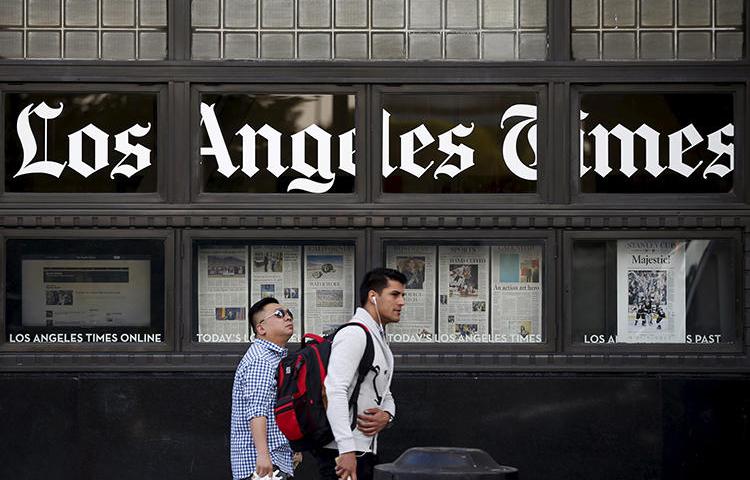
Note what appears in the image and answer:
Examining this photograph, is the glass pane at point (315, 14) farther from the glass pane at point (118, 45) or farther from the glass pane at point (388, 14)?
the glass pane at point (118, 45)

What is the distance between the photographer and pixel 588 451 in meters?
11.2

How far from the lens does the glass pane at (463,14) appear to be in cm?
1140

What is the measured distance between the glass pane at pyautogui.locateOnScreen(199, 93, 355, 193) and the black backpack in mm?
2928

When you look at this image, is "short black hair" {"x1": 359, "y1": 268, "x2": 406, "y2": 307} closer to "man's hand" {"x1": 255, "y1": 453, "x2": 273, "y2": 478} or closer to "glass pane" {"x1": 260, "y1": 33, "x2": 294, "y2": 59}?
"man's hand" {"x1": 255, "y1": 453, "x2": 273, "y2": 478}

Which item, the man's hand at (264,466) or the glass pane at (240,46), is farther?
the glass pane at (240,46)

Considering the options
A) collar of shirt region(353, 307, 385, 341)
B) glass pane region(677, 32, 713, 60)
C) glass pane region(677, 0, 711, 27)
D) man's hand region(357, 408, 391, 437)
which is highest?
glass pane region(677, 0, 711, 27)

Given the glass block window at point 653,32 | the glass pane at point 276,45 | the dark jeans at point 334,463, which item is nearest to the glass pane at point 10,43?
the glass pane at point 276,45

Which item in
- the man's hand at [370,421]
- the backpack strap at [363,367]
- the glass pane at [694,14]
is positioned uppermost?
the glass pane at [694,14]

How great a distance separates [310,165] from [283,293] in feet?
3.15

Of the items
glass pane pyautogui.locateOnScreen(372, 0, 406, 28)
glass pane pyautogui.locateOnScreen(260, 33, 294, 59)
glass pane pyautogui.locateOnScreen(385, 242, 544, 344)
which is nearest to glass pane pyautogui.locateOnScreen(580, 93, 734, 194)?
glass pane pyautogui.locateOnScreen(385, 242, 544, 344)

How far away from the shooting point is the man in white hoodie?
813cm

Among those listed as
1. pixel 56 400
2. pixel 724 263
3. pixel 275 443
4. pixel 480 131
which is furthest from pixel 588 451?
pixel 56 400

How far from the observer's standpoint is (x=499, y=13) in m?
11.4

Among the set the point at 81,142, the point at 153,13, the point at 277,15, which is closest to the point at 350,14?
the point at 277,15
